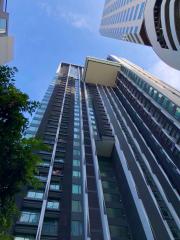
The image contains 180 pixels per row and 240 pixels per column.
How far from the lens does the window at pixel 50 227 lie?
137 ft

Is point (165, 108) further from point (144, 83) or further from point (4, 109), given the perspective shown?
point (4, 109)

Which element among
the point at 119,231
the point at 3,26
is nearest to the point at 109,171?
the point at 119,231

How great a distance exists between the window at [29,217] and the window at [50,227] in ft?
4.33

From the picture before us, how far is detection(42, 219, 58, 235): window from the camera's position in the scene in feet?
137

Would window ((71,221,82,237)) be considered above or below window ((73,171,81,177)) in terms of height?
above

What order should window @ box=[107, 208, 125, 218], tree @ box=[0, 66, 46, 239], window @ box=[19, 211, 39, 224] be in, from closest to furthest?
1. tree @ box=[0, 66, 46, 239]
2. window @ box=[19, 211, 39, 224]
3. window @ box=[107, 208, 125, 218]

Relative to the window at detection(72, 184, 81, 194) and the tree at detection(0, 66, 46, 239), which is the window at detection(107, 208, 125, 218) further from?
the tree at detection(0, 66, 46, 239)

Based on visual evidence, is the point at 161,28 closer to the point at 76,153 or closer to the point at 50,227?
the point at 76,153

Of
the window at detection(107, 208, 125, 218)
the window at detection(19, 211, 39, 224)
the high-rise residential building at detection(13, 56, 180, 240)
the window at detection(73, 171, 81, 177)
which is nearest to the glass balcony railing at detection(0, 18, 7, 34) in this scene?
the high-rise residential building at detection(13, 56, 180, 240)

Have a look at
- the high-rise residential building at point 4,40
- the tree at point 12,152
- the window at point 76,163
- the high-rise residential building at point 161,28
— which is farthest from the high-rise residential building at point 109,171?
the tree at point 12,152

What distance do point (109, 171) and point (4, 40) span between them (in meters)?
→ 42.9

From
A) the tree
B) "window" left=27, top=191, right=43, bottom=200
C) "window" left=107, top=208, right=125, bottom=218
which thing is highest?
the tree

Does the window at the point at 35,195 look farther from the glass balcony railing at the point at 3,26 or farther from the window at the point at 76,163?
the glass balcony railing at the point at 3,26

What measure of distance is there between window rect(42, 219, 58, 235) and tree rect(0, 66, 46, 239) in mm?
27466
